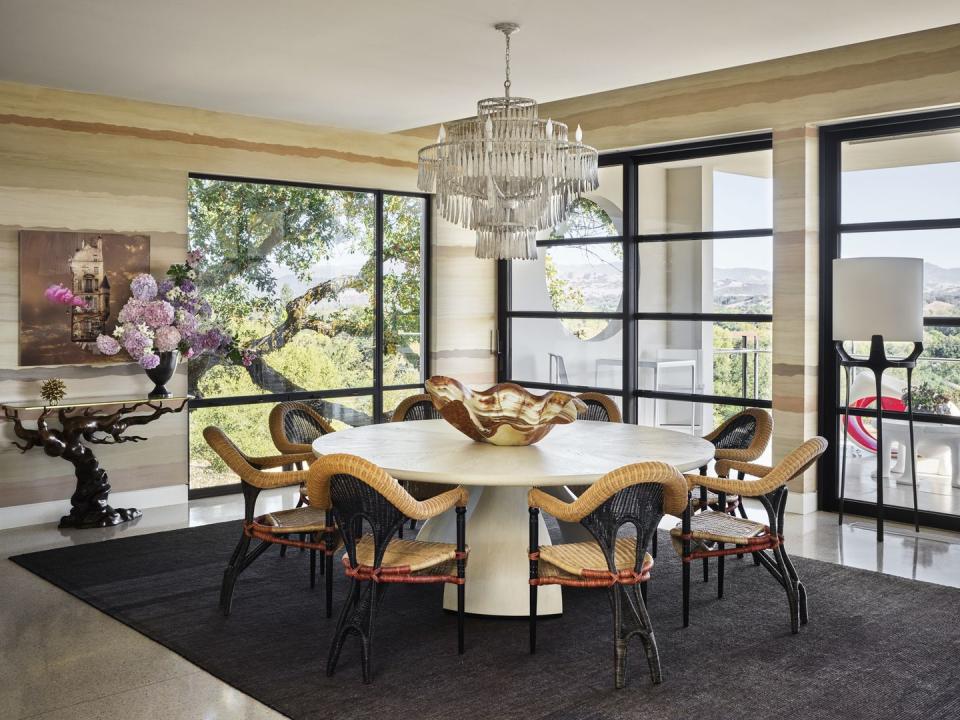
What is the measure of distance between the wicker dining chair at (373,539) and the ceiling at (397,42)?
2.10 metres

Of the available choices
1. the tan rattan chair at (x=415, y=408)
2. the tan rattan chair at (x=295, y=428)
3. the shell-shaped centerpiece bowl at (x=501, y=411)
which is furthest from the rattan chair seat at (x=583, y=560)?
the tan rattan chair at (x=415, y=408)

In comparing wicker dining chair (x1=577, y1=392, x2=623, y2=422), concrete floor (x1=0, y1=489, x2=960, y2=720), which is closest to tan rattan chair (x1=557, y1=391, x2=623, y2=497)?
wicker dining chair (x1=577, y1=392, x2=623, y2=422)

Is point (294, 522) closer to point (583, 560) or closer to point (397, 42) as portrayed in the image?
point (583, 560)

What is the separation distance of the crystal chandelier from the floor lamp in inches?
81.4

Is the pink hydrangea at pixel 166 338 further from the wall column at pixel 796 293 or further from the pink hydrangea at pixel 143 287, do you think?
the wall column at pixel 796 293

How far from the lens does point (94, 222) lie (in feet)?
20.2

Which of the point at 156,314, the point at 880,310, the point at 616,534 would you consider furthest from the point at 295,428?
the point at 880,310

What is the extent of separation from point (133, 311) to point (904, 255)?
4860 millimetres

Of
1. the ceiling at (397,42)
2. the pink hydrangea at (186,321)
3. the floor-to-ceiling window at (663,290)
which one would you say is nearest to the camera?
the ceiling at (397,42)

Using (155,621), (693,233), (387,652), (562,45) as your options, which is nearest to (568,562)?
(387,652)

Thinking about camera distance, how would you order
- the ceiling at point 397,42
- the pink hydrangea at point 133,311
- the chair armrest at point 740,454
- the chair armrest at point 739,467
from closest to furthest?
1. the ceiling at point 397,42
2. the chair armrest at point 739,467
3. the chair armrest at point 740,454
4. the pink hydrangea at point 133,311

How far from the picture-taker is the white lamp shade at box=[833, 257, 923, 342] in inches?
215

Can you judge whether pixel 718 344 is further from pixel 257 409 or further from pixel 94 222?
pixel 94 222

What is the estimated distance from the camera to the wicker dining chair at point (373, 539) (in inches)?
135
